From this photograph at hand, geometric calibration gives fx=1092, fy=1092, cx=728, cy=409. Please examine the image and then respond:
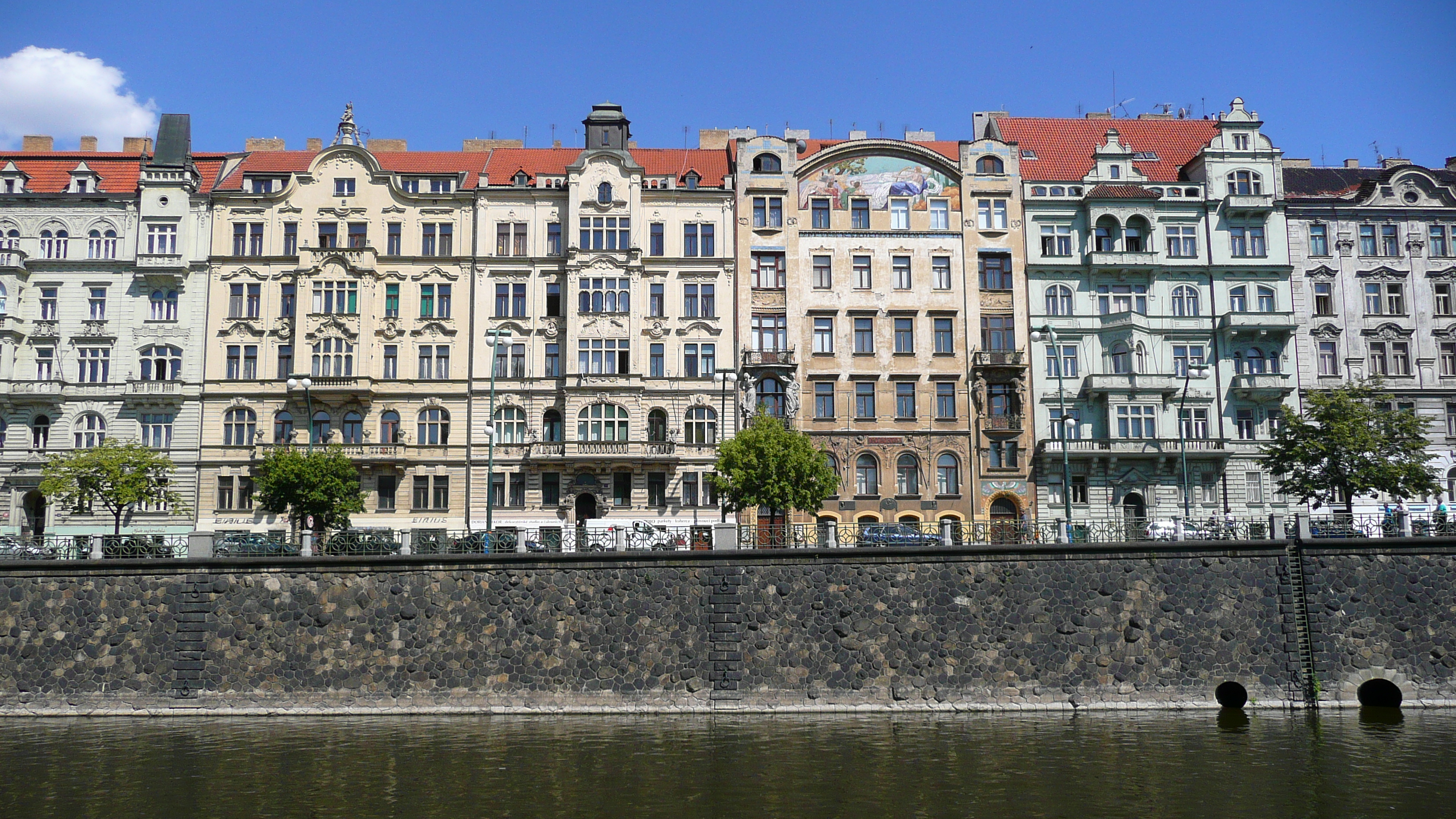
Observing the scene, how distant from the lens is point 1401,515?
3155 centimetres

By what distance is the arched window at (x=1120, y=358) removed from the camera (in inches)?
2016

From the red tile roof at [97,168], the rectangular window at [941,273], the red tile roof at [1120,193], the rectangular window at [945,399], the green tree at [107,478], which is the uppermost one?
the red tile roof at [97,168]

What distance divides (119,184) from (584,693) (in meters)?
38.3

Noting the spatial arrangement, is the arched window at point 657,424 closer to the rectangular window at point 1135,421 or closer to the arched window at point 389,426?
the arched window at point 389,426

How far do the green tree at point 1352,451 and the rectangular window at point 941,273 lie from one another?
15995 mm

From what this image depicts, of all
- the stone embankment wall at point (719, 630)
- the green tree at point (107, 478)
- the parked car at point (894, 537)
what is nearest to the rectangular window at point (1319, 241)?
the stone embankment wall at point (719, 630)

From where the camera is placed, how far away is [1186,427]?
51.1 meters

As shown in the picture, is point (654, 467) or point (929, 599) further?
point (654, 467)

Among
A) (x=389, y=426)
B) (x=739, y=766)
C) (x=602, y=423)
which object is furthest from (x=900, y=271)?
(x=739, y=766)

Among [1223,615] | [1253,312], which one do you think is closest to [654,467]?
[1223,615]

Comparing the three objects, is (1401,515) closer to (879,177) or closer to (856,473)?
(856,473)

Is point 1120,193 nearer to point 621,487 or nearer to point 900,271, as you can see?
point 900,271

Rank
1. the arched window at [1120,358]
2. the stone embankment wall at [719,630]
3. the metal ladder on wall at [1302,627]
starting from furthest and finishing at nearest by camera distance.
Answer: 1. the arched window at [1120,358]
2. the stone embankment wall at [719,630]
3. the metal ladder on wall at [1302,627]

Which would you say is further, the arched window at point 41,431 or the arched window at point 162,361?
the arched window at point 162,361
